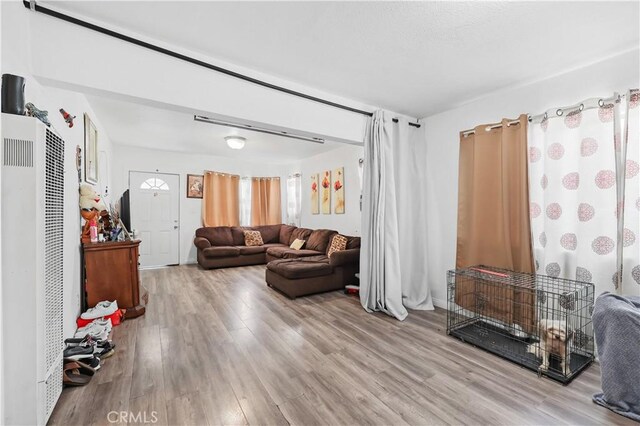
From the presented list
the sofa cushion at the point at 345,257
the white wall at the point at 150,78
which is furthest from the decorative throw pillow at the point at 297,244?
the white wall at the point at 150,78

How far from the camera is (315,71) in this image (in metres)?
2.41

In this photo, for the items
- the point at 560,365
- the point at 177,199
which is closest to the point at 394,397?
the point at 560,365

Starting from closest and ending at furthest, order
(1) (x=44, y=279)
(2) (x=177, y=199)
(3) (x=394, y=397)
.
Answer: (1) (x=44, y=279)
(3) (x=394, y=397)
(2) (x=177, y=199)

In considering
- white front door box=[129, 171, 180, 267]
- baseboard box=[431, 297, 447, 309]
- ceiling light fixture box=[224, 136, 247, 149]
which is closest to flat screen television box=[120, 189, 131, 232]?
ceiling light fixture box=[224, 136, 247, 149]

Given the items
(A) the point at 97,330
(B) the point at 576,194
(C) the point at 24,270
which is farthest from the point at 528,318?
(A) the point at 97,330

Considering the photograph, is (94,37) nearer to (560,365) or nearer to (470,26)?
(470,26)

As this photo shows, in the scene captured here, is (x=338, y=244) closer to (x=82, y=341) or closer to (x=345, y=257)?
(x=345, y=257)

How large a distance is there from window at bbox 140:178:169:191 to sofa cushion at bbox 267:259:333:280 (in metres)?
3.55

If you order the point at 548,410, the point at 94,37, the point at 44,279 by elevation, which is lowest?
the point at 548,410

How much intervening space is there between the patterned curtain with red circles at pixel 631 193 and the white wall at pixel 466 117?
23 centimetres

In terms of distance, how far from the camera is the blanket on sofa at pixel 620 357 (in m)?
1.54

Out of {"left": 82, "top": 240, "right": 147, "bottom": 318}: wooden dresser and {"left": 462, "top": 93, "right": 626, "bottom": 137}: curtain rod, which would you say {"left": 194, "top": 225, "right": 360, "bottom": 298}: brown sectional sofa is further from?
{"left": 462, "top": 93, "right": 626, "bottom": 137}: curtain rod

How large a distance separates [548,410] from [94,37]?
3.66m

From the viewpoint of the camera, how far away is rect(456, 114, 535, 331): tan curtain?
2.50m
